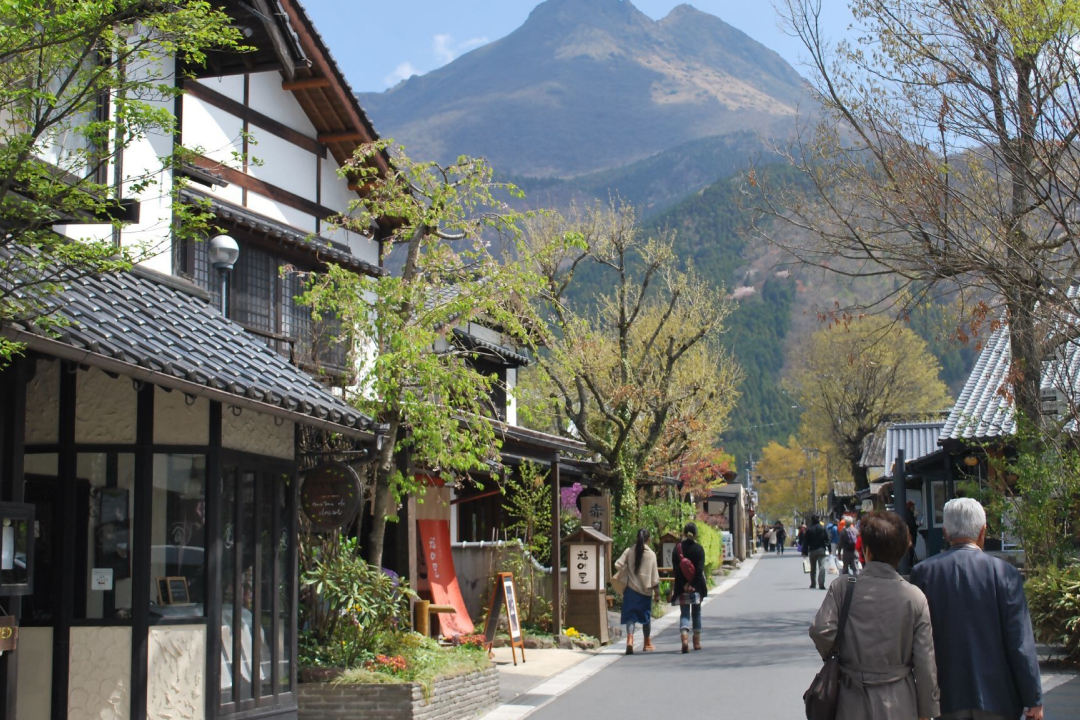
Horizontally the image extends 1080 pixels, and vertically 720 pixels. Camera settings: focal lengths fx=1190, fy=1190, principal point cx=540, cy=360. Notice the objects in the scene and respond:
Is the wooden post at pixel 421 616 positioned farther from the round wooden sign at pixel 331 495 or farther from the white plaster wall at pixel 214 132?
the white plaster wall at pixel 214 132

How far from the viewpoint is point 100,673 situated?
938cm

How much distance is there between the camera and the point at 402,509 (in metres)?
16.2

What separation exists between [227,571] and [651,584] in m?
8.95

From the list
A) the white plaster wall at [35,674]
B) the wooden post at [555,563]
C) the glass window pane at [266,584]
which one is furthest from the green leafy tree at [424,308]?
the wooden post at [555,563]

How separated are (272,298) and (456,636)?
5.29 m

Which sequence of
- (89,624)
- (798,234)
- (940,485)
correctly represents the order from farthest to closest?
(940,485)
(798,234)
(89,624)

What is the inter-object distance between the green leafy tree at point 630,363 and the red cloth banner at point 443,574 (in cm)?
594

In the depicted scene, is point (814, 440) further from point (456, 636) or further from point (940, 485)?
point (456, 636)

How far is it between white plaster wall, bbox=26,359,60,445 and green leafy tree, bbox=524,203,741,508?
548 inches

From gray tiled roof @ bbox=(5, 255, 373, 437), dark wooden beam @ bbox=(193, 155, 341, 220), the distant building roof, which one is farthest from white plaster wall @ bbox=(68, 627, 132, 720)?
the distant building roof

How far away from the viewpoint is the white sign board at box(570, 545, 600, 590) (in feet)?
64.6

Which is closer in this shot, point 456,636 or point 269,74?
point 456,636

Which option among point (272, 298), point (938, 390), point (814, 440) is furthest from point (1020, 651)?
point (814, 440)

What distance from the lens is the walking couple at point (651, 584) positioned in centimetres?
1806
